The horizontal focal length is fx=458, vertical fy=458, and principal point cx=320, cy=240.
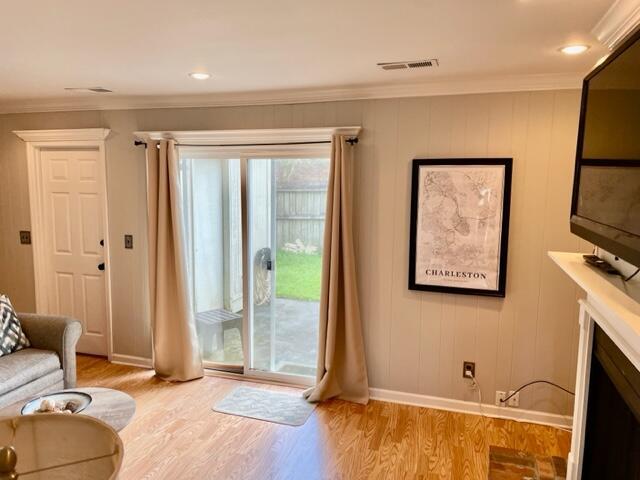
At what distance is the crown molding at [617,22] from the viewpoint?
1679 mm

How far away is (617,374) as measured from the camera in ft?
5.58

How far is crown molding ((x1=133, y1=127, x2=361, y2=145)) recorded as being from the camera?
11.1 ft

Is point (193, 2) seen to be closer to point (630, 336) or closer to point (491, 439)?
point (630, 336)

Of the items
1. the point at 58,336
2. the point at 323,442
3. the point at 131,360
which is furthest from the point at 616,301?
the point at 131,360

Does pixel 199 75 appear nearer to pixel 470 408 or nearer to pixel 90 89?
pixel 90 89

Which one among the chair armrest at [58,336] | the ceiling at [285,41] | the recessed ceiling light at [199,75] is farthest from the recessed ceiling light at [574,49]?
the chair armrest at [58,336]

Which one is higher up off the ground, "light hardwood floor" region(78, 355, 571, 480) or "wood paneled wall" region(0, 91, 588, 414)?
"wood paneled wall" region(0, 91, 588, 414)

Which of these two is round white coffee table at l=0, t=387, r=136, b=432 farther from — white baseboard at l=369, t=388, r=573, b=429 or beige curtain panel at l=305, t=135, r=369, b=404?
white baseboard at l=369, t=388, r=573, b=429

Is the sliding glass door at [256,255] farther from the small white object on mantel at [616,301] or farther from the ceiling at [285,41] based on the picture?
the small white object on mantel at [616,301]

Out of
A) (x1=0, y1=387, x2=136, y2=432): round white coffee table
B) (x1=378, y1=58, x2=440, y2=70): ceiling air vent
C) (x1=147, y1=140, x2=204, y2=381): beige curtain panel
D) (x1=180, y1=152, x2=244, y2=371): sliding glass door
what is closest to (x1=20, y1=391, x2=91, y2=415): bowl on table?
(x1=0, y1=387, x2=136, y2=432): round white coffee table

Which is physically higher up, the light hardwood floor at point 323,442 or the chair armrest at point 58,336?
the chair armrest at point 58,336

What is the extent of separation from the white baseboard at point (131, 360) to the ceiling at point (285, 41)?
7.69ft

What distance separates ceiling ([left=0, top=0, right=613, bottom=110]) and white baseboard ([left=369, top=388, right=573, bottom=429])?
7.41 feet

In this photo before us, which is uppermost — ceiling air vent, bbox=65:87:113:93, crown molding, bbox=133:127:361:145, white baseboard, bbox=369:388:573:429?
ceiling air vent, bbox=65:87:113:93
